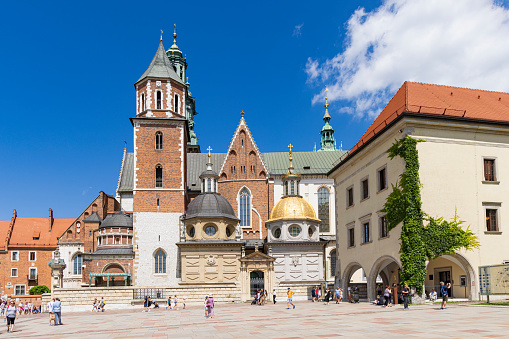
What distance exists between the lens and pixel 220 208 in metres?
53.5

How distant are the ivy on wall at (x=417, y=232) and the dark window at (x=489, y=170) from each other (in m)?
3.38

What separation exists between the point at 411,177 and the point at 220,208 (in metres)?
27.2

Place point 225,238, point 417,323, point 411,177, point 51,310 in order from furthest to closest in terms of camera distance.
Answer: point 225,238, point 411,177, point 51,310, point 417,323

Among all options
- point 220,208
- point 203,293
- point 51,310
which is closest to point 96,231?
point 220,208

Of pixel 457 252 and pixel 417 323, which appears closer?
pixel 417 323

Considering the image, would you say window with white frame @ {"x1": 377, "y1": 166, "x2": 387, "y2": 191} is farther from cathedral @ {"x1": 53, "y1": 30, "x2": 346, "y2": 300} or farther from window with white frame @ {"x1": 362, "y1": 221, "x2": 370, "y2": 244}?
cathedral @ {"x1": 53, "y1": 30, "x2": 346, "y2": 300}

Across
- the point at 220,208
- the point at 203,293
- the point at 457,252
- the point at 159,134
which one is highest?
the point at 159,134

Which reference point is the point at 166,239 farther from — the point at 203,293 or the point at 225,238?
the point at 203,293

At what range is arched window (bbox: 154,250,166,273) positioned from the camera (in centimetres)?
5359

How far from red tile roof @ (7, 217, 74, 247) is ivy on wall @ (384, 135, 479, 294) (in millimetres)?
61362

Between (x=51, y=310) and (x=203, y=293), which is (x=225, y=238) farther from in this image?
(x=51, y=310)

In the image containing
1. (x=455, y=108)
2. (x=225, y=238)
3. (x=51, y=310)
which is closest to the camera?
(x=51, y=310)

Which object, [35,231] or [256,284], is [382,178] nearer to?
[256,284]

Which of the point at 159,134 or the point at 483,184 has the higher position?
the point at 159,134
